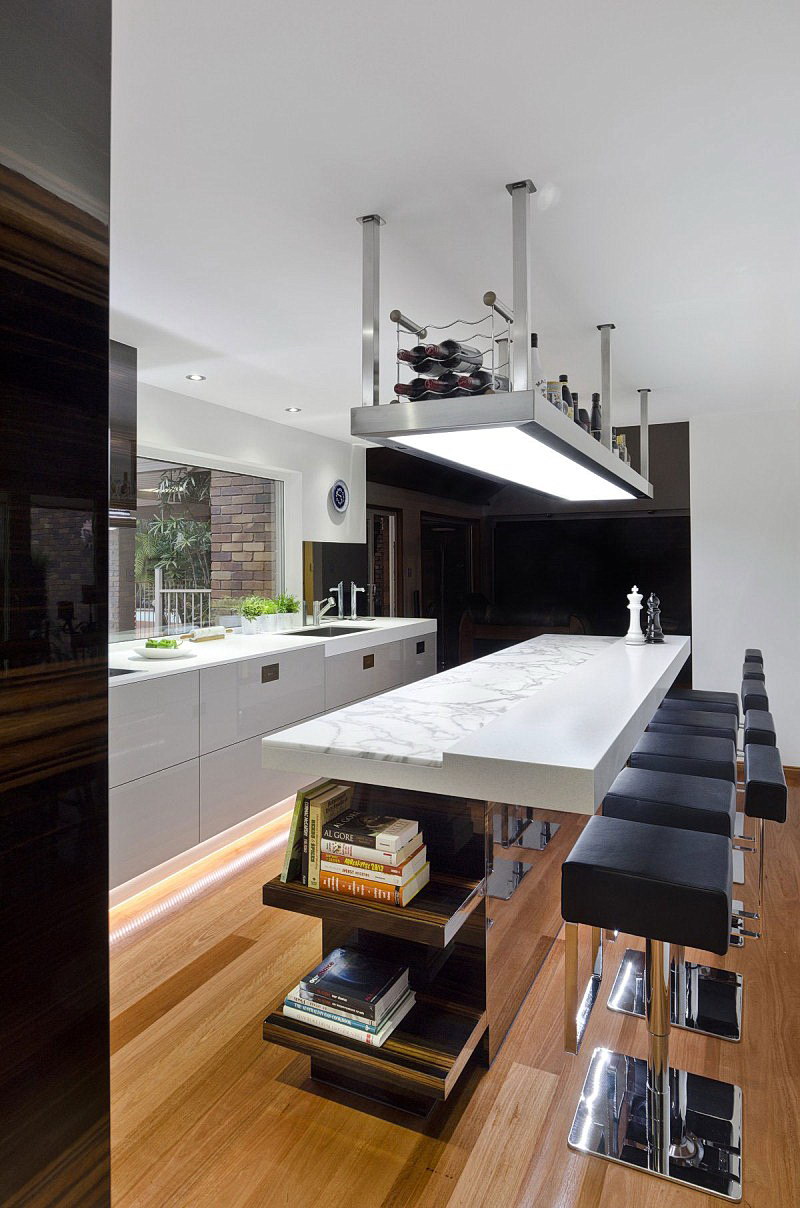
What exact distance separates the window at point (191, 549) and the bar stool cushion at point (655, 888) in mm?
2595

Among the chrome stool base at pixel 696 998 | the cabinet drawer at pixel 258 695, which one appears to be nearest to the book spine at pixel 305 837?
the chrome stool base at pixel 696 998

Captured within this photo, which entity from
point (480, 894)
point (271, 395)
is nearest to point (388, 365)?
point (271, 395)

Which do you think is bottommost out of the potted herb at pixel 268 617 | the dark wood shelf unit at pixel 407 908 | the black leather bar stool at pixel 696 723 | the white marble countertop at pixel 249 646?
the dark wood shelf unit at pixel 407 908

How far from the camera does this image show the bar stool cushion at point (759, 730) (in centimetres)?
255

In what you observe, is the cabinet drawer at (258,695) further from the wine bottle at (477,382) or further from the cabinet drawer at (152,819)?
the wine bottle at (477,382)

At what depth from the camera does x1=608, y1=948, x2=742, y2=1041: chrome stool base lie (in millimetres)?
2221

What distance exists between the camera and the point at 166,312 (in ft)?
8.95

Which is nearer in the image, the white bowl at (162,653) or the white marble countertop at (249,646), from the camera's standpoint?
the white marble countertop at (249,646)

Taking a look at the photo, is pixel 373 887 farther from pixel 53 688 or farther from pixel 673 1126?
pixel 53 688

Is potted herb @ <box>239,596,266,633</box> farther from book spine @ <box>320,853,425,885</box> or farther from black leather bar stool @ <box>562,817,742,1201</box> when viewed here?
black leather bar stool @ <box>562,817,742,1201</box>

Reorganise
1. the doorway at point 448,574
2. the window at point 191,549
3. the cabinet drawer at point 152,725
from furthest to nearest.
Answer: the doorway at point 448,574 → the window at point 191,549 → the cabinet drawer at point 152,725

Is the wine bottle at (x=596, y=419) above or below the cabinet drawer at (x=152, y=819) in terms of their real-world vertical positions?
above

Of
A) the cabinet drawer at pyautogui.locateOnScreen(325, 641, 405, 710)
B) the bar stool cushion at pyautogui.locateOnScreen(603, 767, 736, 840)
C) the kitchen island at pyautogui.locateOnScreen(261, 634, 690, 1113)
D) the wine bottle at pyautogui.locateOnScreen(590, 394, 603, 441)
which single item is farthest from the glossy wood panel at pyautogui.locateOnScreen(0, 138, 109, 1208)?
the cabinet drawer at pyautogui.locateOnScreen(325, 641, 405, 710)

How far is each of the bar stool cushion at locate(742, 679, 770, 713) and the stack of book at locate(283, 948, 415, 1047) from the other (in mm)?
1779
